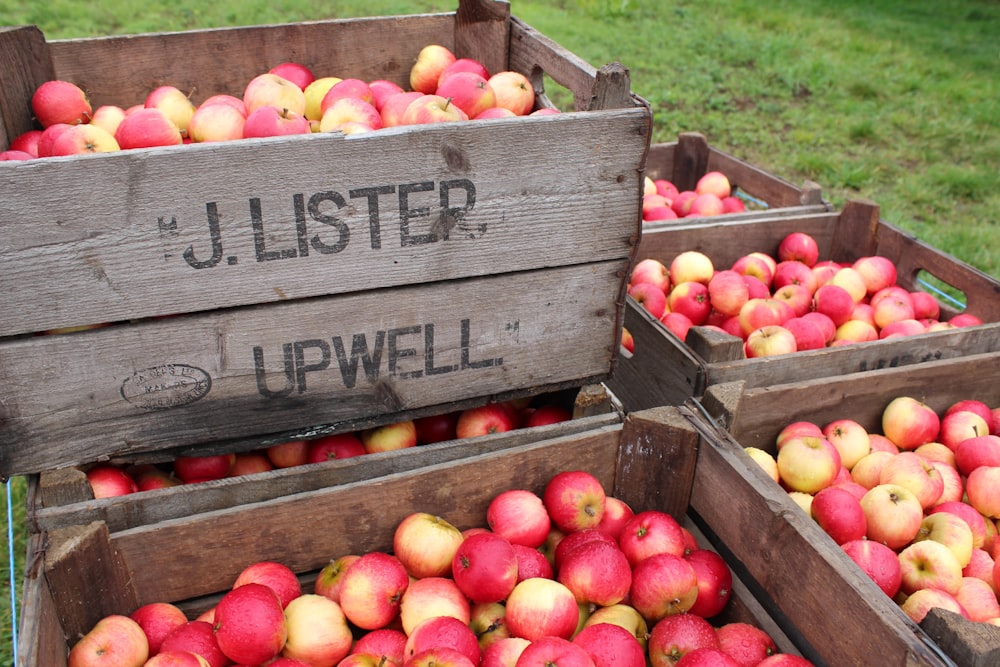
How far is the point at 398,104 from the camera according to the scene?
93.4 inches

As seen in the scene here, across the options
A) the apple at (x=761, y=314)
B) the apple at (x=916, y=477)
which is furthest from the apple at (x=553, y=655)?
the apple at (x=761, y=314)

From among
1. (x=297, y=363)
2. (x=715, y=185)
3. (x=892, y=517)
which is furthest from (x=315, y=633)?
(x=715, y=185)

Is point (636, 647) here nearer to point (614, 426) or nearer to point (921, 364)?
point (614, 426)

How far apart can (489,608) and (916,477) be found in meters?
1.27

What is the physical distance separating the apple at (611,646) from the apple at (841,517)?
654 millimetres

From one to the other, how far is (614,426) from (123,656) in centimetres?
124

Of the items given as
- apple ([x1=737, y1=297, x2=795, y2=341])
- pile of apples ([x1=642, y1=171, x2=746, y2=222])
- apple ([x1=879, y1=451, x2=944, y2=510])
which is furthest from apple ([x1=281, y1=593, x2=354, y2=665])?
pile of apples ([x1=642, y1=171, x2=746, y2=222])

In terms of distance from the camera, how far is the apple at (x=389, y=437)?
2230mm

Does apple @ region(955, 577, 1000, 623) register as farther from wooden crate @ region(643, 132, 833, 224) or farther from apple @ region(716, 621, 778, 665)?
wooden crate @ region(643, 132, 833, 224)

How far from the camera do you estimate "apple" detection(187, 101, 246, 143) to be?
Answer: 217 cm

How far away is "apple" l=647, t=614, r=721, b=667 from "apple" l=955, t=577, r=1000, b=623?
A: 0.66 m

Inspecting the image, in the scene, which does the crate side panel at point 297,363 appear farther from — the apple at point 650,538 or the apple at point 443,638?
the apple at point 443,638

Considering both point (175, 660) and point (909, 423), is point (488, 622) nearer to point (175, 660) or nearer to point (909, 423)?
point (175, 660)

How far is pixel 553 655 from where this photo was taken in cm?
157
